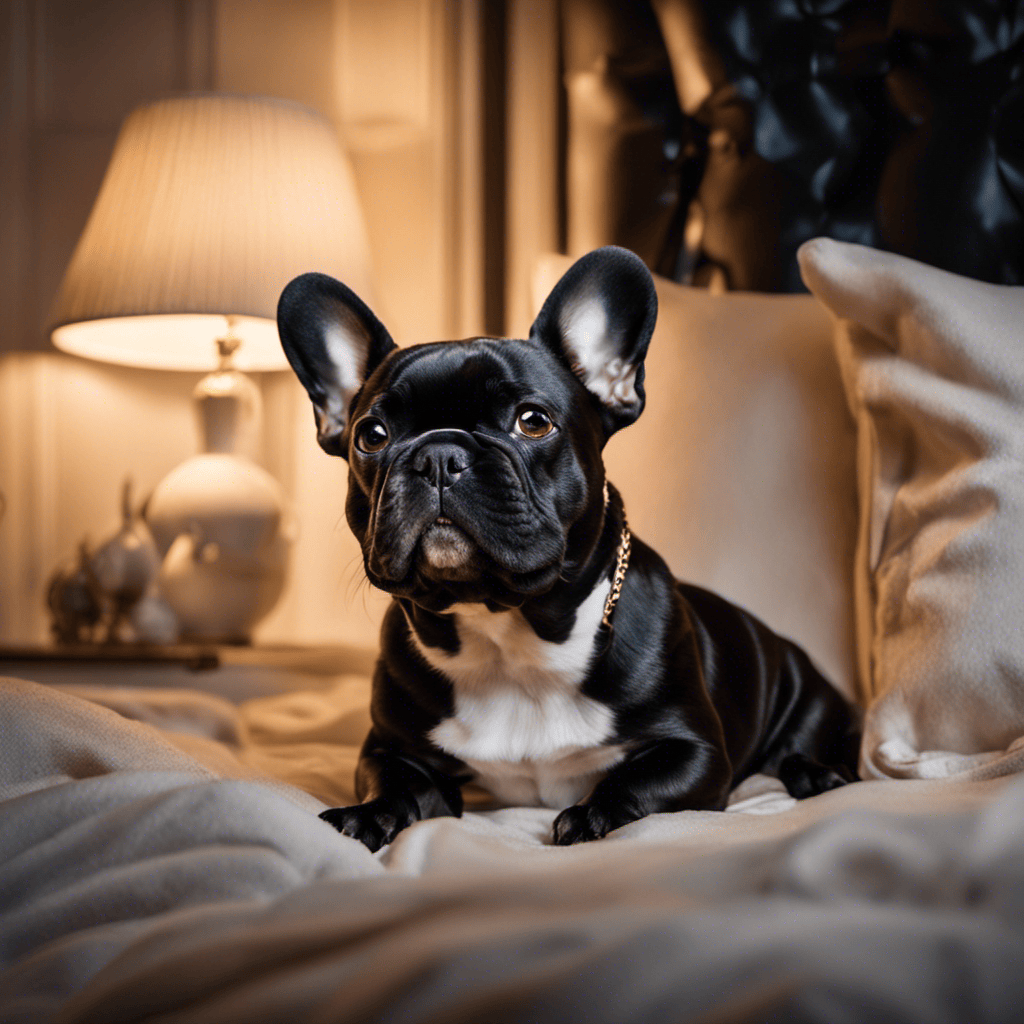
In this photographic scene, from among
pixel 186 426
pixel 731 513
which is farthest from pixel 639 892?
pixel 186 426

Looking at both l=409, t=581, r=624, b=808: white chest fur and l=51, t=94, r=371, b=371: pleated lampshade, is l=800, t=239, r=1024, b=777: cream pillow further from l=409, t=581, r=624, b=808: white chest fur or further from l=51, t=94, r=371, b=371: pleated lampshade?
l=51, t=94, r=371, b=371: pleated lampshade

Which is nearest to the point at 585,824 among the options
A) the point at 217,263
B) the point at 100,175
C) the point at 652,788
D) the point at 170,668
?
the point at 652,788

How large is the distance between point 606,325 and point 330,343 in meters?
0.28

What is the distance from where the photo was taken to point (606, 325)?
36.2 inches

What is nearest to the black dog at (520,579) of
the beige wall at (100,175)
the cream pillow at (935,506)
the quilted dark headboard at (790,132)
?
the cream pillow at (935,506)

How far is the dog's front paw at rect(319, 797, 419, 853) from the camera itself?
2.37 feet

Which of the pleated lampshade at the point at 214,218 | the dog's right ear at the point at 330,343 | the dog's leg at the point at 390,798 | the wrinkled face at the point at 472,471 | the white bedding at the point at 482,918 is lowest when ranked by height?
the dog's leg at the point at 390,798

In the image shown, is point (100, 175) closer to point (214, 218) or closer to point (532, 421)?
point (214, 218)

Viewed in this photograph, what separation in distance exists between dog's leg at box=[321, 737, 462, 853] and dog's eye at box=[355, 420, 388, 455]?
11.3 inches

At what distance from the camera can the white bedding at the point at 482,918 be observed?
1.15 feet

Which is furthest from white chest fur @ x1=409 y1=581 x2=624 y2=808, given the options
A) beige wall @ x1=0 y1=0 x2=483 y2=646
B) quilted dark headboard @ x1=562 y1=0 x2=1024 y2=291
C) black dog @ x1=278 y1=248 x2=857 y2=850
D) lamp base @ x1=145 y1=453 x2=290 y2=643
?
beige wall @ x1=0 y1=0 x2=483 y2=646

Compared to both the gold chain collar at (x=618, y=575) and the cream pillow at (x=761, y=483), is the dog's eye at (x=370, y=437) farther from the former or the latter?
the cream pillow at (x=761, y=483)

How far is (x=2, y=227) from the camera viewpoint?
1.99 meters

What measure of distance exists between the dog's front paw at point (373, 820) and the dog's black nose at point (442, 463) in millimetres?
263
